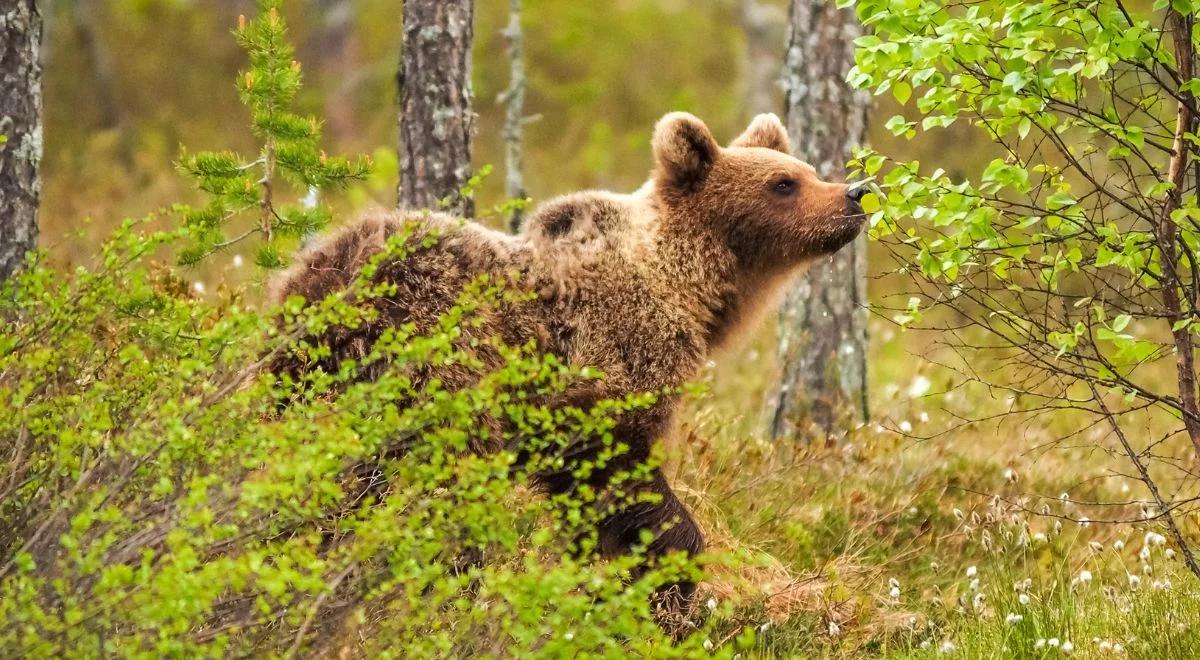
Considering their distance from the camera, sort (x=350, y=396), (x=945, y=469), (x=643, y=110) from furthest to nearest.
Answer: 1. (x=643, y=110)
2. (x=945, y=469)
3. (x=350, y=396)

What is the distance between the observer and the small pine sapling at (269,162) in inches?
218

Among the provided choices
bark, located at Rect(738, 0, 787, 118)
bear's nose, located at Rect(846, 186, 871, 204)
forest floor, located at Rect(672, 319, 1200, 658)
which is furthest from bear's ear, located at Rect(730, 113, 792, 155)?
bark, located at Rect(738, 0, 787, 118)

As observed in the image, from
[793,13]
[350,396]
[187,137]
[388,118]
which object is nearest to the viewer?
[350,396]

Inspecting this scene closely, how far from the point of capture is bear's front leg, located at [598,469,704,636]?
490 centimetres

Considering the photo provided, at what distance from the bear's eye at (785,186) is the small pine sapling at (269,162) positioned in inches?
71.6

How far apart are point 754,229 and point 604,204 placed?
27.3 inches

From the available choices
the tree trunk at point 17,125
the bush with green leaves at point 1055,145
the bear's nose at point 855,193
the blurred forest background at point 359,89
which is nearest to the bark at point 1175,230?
the bush with green leaves at point 1055,145

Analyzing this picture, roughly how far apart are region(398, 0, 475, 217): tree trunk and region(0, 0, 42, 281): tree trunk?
1659 mm

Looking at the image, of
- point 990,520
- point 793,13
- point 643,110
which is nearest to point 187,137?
point 643,110

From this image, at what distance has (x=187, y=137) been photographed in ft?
51.8

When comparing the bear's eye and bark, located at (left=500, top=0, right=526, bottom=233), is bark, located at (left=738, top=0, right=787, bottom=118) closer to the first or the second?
bark, located at (left=500, top=0, right=526, bottom=233)

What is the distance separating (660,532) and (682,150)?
170 cm

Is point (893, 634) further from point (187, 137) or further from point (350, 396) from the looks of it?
point (187, 137)

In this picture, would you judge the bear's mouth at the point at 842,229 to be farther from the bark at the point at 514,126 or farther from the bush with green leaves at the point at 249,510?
the bark at the point at 514,126
